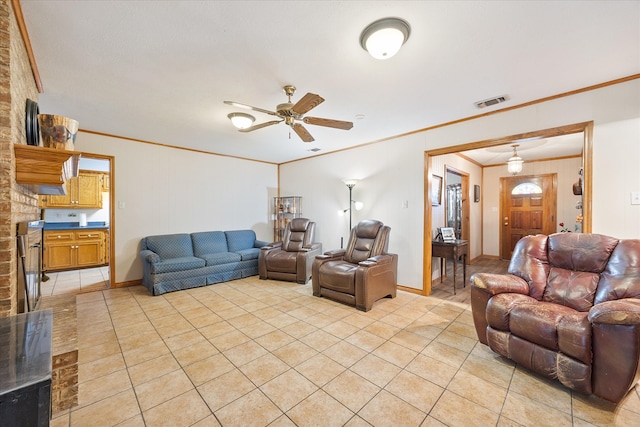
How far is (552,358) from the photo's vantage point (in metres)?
1.81

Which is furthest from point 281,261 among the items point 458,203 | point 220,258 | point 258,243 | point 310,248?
point 458,203

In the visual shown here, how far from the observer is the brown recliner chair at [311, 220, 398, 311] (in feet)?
10.5

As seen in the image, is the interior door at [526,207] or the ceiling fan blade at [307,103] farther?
the interior door at [526,207]

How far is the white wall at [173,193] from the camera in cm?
425

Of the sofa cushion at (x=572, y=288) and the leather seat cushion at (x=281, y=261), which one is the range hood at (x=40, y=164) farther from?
the sofa cushion at (x=572, y=288)

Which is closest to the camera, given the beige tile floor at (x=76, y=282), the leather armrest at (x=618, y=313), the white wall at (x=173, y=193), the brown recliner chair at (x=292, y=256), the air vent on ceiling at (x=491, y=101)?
the leather armrest at (x=618, y=313)

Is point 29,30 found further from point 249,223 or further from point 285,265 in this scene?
point 249,223

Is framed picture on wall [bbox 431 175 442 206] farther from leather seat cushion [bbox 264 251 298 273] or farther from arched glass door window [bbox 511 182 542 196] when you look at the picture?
arched glass door window [bbox 511 182 542 196]

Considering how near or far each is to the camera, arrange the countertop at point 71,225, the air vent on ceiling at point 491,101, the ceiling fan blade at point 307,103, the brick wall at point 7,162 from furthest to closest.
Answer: the countertop at point 71,225, the air vent on ceiling at point 491,101, the ceiling fan blade at point 307,103, the brick wall at point 7,162

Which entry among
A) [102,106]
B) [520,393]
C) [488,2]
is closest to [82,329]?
[102,106]

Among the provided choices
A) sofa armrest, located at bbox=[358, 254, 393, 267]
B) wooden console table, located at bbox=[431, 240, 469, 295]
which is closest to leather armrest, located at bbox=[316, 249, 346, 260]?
sofa armrest, located at bbox=[358, 254, 393, 267]

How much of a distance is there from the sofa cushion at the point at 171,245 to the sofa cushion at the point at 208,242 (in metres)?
0.10

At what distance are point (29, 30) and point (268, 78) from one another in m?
1.64

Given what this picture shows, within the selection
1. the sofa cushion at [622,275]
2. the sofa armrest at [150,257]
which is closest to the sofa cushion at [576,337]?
the sofa cushion at [622,275]
